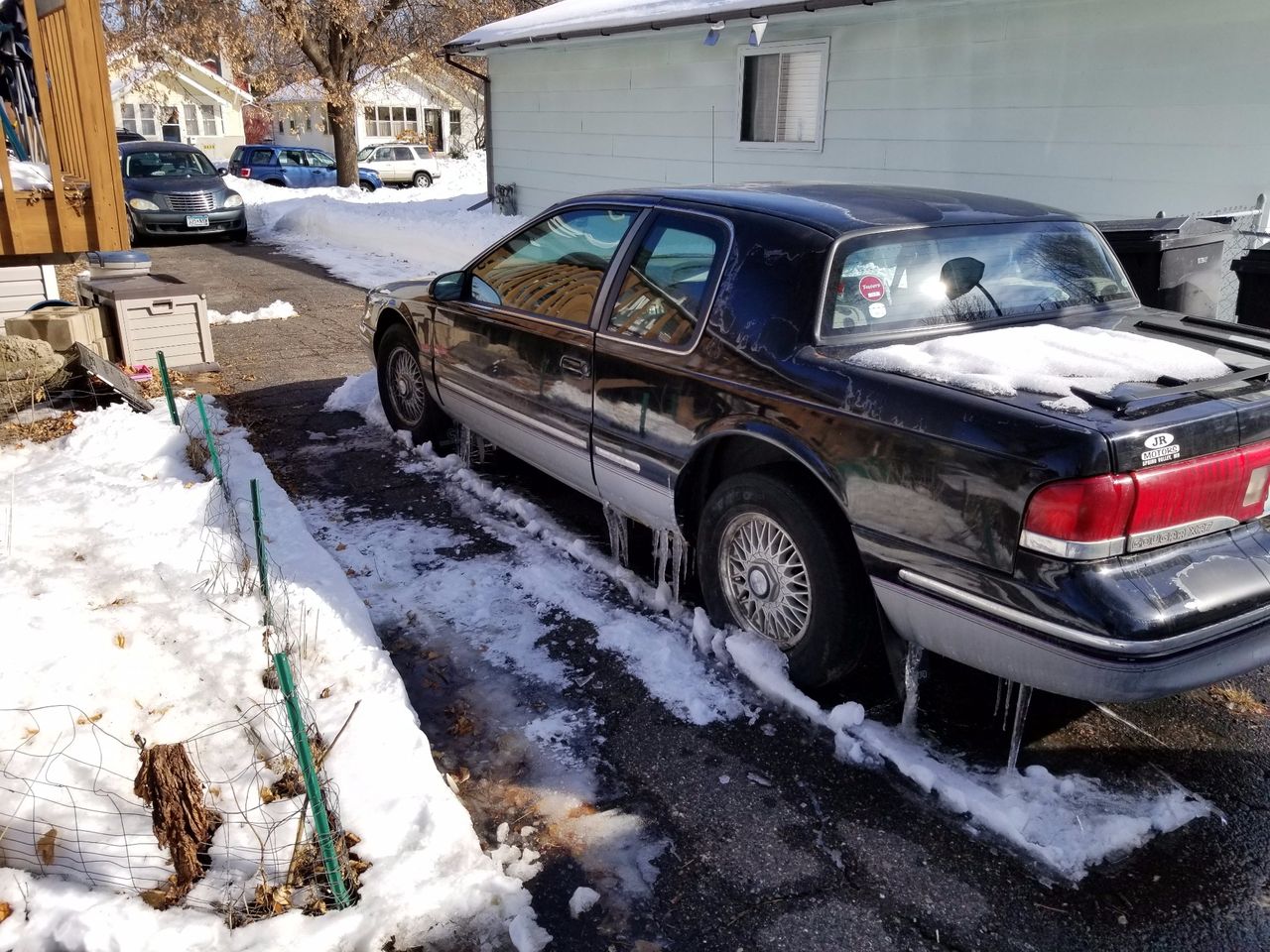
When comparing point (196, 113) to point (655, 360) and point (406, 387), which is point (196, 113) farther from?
point (655, 360)

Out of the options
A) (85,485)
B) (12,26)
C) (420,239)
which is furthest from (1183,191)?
(420,239)

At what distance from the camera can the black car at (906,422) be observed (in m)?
2.56

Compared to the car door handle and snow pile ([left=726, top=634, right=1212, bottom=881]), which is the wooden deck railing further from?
snow pile ([left=726, top=634, right=1212, bottom=881])

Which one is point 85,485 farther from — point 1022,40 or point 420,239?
point 420,239

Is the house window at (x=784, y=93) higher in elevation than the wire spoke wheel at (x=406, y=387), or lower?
higher

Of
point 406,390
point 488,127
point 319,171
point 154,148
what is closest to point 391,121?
point 319,171

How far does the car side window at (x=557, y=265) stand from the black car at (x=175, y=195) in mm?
14191

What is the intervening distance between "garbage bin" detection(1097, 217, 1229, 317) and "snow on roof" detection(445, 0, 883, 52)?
402 centimetres

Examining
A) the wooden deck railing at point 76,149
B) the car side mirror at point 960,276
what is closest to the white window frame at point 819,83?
the wooden deck railing at point 76,149

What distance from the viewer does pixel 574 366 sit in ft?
13.9

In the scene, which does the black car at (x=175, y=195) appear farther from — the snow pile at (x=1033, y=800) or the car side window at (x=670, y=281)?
the snow pile at (x=1033, y=800)

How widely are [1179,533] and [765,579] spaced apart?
4.38 ft

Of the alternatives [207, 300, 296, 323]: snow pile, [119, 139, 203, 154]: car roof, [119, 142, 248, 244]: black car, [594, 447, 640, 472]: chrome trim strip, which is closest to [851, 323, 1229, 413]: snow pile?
[594, 447, 640, 472]: chrome trim strip

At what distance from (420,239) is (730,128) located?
5.47m
